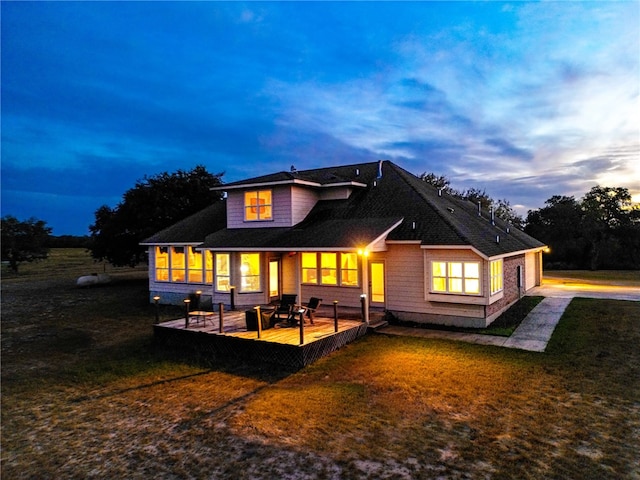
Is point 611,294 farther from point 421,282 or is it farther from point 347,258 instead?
point 347,258

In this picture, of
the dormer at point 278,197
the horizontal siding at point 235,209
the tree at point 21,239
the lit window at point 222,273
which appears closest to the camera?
the dormer at point 278,197

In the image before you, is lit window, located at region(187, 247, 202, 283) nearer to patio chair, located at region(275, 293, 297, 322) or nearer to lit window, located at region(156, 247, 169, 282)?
lit window, located at region(156, 247, 169, 282)

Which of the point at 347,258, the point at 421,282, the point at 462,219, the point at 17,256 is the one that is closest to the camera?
the point at 421,282

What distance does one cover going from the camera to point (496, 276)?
543 inches

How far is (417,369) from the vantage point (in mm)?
9117

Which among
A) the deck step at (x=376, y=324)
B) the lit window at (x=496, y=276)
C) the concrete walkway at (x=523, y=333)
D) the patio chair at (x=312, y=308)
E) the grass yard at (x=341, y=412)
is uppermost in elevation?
the lit window at (x=496, y=276)

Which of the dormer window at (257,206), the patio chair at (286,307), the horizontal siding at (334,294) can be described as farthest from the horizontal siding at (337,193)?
the patio chair at (286,307)

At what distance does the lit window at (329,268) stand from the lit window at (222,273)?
15.1ft

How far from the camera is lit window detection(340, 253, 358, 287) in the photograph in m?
15.0

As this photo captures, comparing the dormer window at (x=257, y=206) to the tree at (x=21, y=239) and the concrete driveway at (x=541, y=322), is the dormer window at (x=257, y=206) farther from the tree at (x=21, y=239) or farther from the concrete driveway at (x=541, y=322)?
the tree at (x=21, y=239)

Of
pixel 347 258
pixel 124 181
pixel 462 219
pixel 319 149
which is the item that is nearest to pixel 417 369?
pixel 347 258

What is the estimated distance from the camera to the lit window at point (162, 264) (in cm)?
2067

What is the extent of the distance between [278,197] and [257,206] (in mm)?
1318

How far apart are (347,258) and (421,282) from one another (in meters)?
3.18
